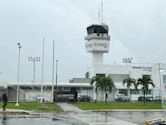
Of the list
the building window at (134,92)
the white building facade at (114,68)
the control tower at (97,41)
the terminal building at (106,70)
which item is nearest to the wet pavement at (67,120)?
the terminal building at (106,70)

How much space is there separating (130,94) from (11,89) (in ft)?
111

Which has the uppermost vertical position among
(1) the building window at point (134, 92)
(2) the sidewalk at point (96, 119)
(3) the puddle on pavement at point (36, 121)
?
(1) the building window at point (134, 92)

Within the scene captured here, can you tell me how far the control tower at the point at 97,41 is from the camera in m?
118

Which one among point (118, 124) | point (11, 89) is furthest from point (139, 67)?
point (118, 124)

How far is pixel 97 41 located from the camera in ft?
393

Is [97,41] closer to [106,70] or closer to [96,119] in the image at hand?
[106,70]

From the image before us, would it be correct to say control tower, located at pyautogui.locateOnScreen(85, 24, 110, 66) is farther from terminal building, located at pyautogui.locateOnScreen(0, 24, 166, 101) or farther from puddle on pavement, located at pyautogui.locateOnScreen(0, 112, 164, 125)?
puddle on pavement, located at pyautogui.locateOnScreen(0, 112, 164, 125)

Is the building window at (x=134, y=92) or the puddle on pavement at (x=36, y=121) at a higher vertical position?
the building window at (x=134, y=92)

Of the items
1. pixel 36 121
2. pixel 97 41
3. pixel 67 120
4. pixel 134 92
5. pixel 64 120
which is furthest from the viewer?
pixel 97 41

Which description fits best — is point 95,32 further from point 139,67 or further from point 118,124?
point 118,124

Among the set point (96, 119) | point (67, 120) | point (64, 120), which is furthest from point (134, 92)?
point (64, 120)

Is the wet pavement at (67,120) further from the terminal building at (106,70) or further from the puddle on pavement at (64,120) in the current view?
the terminal building at (106,70)

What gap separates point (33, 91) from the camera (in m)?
101

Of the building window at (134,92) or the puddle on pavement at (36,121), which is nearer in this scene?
the puddle on pavement at (36,121)
